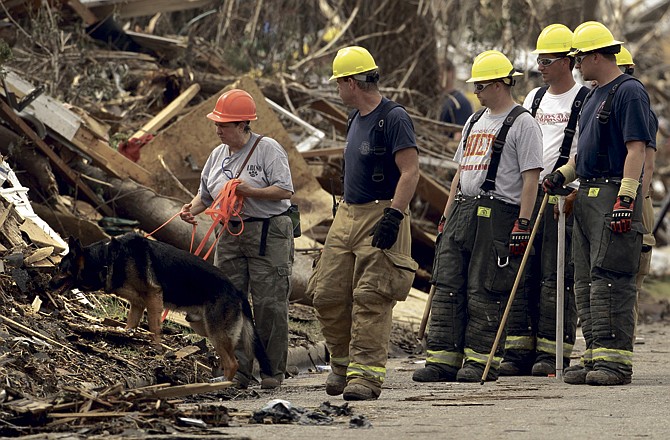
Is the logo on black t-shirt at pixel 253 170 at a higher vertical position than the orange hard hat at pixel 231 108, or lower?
lower

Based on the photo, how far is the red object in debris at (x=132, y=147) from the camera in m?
13.1

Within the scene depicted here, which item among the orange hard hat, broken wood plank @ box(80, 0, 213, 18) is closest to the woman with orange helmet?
the orange hard hat

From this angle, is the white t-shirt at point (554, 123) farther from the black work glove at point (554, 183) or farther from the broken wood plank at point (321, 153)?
the broken wood plank at point (321, 153)

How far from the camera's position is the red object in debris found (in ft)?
43.0

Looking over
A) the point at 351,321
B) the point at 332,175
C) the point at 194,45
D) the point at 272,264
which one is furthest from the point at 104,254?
the point at 194,45

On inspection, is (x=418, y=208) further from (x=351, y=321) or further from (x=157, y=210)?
(x=351, y=321)

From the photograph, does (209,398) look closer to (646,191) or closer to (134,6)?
(646,191)

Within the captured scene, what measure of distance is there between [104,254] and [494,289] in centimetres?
288

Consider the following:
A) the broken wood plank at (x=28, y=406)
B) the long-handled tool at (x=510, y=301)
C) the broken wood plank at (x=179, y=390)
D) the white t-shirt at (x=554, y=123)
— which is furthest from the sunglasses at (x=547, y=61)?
the broken wood plank at (x=28, y=406)

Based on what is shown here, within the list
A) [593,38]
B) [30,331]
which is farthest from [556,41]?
[30,331]

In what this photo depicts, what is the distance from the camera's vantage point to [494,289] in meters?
9.67

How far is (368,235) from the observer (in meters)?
8.43

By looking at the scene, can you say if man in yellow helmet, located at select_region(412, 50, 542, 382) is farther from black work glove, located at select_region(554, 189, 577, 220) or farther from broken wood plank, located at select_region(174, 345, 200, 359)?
broken wood plank, located at select_region(174, 345, 200, 359)

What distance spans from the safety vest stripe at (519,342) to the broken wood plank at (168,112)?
4.91m
